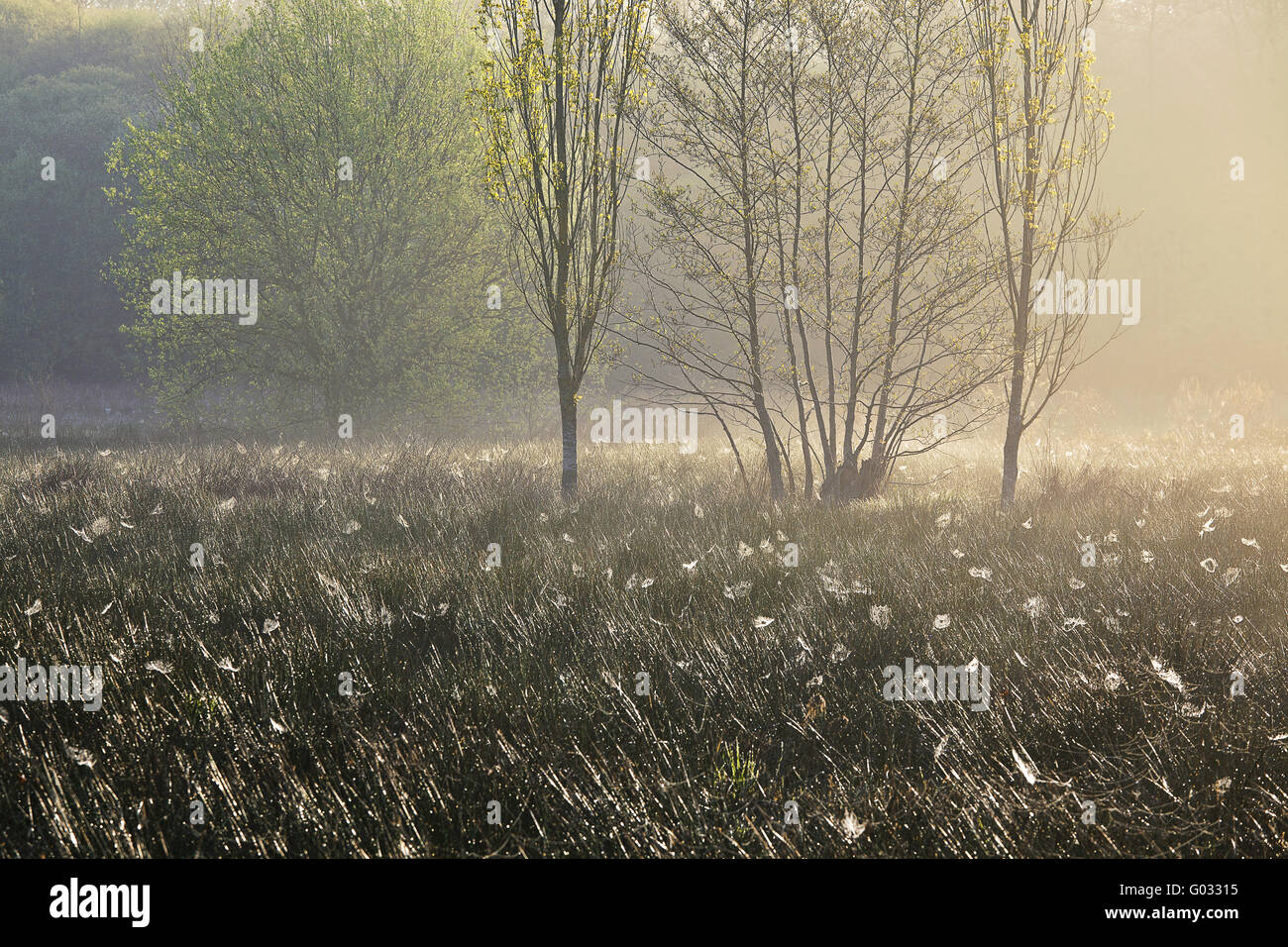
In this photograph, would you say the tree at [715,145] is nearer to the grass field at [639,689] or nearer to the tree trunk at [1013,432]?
the tree trunk at [1013,432]

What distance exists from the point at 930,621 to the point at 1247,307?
38.7 metres

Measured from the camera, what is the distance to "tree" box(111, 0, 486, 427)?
1466 cm

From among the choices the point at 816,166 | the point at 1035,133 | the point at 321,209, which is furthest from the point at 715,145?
the point at 321,209

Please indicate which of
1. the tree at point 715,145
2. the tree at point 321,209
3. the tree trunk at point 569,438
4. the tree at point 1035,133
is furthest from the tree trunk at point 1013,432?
the tree at point 321,209

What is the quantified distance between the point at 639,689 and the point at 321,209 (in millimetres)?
14095

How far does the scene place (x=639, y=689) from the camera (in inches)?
125

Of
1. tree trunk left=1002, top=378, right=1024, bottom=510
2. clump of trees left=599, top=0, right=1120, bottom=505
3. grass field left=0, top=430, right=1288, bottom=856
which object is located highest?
clump of trees left=599, top=0, right=1120, bottom=505

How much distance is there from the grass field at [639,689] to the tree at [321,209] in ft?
32.2

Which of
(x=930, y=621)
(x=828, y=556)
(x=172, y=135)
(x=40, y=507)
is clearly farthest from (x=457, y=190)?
(x=930, y=621)

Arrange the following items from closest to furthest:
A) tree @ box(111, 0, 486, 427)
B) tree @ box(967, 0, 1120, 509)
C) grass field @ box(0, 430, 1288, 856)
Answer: grass field @ box(0, 430, 1288, 856) → tree @ box(967, 0, 1120, 509) → tree @ box(111, 0, 486, 427)

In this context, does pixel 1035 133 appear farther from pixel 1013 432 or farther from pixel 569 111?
pixel 569 111

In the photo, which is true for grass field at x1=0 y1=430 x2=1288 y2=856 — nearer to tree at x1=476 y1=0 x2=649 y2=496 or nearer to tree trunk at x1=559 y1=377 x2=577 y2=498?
tree trunk at x1=559 y1=377 x2=577 y2=498

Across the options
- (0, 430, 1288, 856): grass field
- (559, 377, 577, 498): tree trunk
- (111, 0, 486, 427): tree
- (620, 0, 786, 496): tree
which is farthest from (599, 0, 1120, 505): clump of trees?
(111, 0, 486, 427): tree

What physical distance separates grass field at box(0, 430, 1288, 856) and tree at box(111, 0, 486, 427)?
32.2ft
